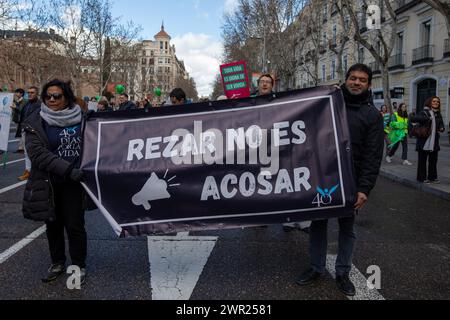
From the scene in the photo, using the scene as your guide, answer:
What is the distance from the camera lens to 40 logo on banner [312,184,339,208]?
3.17 metres

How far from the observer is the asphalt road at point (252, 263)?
10.5 feet

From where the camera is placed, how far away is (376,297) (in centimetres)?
313

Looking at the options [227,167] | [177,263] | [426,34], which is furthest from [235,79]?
[426,34]

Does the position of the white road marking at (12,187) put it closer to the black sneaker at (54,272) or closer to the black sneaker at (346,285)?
the black sneaker at (54,272)

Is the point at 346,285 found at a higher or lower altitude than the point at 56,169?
lower

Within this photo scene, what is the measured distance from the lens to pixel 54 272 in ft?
11.3

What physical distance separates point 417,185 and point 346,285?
585 cm

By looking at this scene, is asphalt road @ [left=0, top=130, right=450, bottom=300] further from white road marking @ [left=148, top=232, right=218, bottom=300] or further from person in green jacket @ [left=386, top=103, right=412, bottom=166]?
person in green jacket @ [left=386, top=103, right=412, bottom=166]

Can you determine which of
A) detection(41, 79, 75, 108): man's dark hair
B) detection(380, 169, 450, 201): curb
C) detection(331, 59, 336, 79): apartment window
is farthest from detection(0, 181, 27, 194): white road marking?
detection(331, 59, 336, 79): apartment window

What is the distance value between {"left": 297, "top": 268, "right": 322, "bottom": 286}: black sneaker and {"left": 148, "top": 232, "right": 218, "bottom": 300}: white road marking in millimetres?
907

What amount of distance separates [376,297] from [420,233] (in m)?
2.28

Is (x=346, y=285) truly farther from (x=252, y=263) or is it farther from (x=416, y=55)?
(x=416, y=55)

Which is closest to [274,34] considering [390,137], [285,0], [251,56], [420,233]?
[285,0]

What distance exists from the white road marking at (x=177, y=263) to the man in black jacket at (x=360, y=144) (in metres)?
0.98
